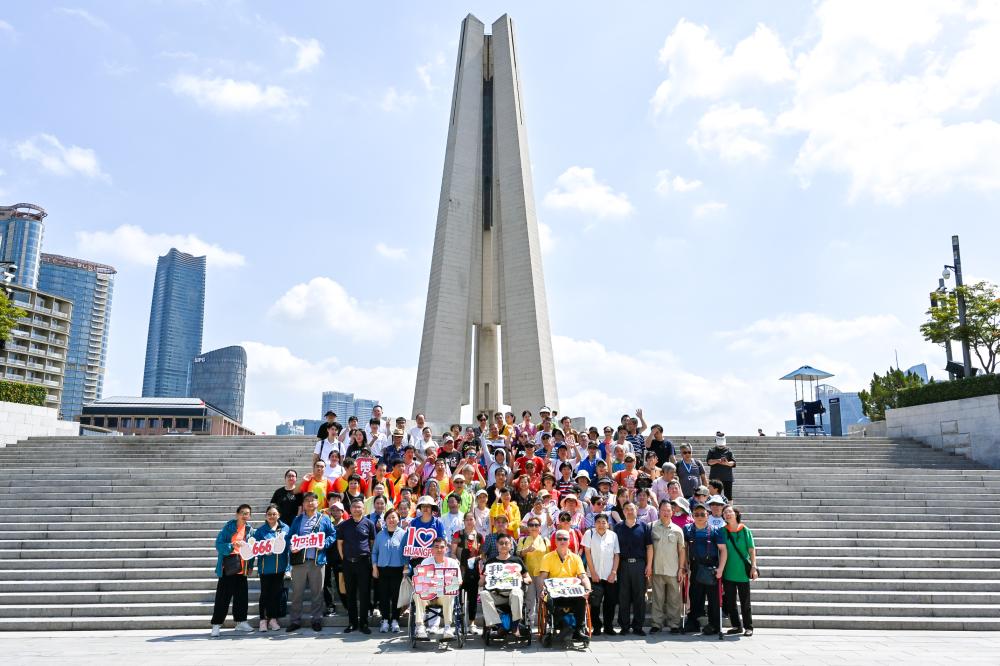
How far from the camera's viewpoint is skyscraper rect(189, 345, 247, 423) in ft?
511

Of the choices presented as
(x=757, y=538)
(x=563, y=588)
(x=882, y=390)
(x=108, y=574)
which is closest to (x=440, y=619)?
(x=563, y=588)

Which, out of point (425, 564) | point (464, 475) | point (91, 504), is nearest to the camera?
point (425, 564)

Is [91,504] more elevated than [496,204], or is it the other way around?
[496,204]

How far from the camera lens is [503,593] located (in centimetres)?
665

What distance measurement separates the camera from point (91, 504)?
35.9ft

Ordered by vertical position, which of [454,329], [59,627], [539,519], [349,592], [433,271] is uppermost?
[433,271]

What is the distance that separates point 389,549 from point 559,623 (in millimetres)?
1856

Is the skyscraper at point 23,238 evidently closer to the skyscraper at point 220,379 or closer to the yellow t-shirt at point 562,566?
the skyscraper at point 220,379

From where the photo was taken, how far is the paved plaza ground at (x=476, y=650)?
6059mm

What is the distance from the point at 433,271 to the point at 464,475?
57.4 feet

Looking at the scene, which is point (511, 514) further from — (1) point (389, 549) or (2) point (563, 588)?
(1) point (389, 549)

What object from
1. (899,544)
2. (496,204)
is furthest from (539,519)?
(496,204)

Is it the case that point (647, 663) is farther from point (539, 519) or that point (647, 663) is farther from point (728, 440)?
point (728, 440)

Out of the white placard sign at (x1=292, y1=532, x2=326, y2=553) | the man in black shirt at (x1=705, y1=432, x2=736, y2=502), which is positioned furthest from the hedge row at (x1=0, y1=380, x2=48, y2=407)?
the man in black shirt at (x1=705, y1=432, x2=736, y2=502)
